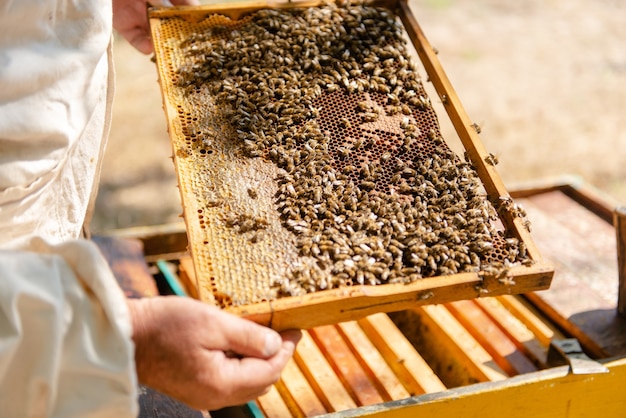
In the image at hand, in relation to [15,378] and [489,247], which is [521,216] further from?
[15,378]

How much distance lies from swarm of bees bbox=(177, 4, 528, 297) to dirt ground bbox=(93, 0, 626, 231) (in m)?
3.36

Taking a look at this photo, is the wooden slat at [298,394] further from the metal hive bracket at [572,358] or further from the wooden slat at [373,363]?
the metal hive bracket at [572,358]

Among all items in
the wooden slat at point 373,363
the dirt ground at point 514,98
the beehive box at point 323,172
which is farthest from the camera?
the dirt ground at point 514,98

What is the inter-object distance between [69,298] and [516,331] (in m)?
2.29

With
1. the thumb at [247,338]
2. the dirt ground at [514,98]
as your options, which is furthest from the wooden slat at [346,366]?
the dirt ground at [514,98]

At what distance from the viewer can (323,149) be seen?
2.65 metres

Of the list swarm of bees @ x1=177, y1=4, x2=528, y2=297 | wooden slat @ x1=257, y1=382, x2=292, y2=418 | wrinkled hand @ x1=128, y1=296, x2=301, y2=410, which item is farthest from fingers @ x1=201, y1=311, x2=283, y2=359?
wooden slat @ x1=257, y1=382, x2=292, y2=418

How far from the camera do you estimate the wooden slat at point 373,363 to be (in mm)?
3064

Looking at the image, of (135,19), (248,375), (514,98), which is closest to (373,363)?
(248,375)

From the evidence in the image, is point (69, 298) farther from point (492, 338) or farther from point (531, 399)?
point (492, 338)

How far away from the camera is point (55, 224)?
2396 mm

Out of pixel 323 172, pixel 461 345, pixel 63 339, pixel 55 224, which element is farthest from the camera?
pixel 461 345

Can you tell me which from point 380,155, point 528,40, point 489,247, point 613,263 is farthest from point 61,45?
point 528,40

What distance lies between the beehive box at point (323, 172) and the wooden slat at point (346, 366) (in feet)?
3.07
